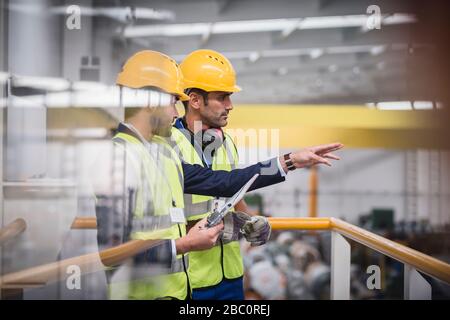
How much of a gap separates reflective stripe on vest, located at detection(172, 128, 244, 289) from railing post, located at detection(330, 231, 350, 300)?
387mm

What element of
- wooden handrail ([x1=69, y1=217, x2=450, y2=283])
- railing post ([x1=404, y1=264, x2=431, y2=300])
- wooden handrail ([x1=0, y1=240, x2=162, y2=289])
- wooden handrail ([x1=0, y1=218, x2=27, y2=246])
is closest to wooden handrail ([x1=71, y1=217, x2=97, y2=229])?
wooden handrail ([x1=69, y1=217, x2=450, y2=283])

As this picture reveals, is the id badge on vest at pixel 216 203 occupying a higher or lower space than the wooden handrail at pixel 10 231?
higher

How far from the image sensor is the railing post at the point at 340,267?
1.77 meters

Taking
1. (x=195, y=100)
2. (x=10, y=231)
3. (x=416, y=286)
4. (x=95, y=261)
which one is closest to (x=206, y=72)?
(x=195, y=100)

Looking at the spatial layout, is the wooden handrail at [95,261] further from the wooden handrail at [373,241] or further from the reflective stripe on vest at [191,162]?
the wooden handrail at [373,241]

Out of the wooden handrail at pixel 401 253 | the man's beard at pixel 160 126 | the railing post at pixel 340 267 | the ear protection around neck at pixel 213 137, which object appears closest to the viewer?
the wooden handrail at pixel 401 253

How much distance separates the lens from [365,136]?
1774 mm

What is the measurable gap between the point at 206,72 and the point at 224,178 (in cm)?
34

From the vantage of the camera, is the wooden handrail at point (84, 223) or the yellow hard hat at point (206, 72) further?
the wooden handrail at point (84, 223)

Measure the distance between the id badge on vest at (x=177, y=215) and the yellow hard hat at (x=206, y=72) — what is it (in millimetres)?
404

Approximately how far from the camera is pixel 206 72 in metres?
1.57

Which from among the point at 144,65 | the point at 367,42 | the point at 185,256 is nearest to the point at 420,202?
the point at 367,42

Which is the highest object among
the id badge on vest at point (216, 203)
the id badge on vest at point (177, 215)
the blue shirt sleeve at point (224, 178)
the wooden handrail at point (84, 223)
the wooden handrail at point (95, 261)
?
the blue shirt sleeve at point (224, 178)

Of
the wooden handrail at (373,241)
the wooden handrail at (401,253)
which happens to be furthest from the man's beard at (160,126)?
the wooden handrail at (401,253)
